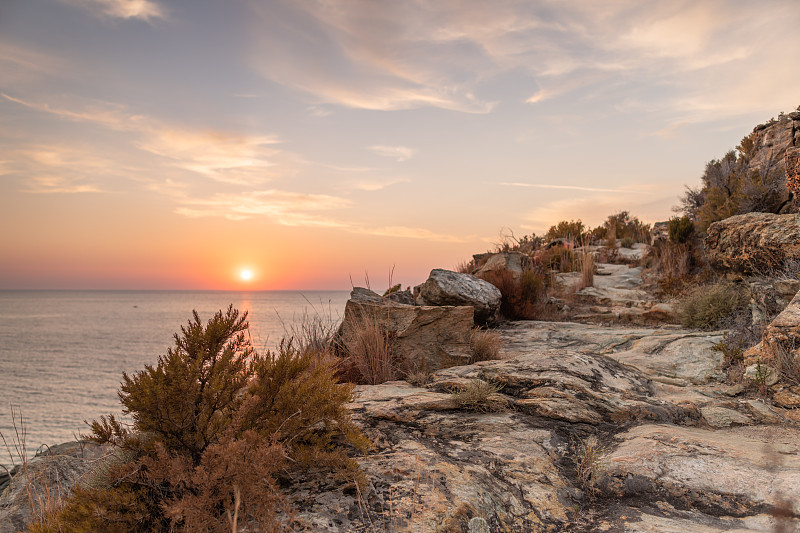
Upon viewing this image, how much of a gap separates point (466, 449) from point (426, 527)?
989mm

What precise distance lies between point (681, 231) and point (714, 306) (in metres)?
5.80

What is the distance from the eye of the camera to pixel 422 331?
613cm

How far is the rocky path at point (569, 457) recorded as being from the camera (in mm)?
2184

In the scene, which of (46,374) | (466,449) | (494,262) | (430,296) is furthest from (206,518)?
(46,374)

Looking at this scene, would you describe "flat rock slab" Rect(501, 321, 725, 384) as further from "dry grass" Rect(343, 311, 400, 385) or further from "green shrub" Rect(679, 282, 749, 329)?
"dry grass" Rect(343, 311, 400, 385)

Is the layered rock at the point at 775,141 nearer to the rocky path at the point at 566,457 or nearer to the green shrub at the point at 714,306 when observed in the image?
the green shrub at the point at 714,306

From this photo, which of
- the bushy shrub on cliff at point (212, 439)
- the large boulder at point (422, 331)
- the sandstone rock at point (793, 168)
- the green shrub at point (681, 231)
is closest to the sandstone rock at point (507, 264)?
the green shrub at point (681, 231)

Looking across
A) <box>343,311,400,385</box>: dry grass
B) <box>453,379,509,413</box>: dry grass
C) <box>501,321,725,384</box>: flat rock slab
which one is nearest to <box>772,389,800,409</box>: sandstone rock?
<box>501,321,725,384</box>: flat rock slab

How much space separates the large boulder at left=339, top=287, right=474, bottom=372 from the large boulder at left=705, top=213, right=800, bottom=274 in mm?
5105

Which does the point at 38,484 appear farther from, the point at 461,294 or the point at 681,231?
the point at 681,231

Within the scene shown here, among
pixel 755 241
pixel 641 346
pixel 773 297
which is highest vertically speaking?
pixel 755 241

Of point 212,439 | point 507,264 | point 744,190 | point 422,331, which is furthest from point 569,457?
point 744,190

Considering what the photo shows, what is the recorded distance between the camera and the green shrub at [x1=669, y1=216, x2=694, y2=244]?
40.2ft

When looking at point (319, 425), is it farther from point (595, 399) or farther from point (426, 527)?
point (595, 399)
